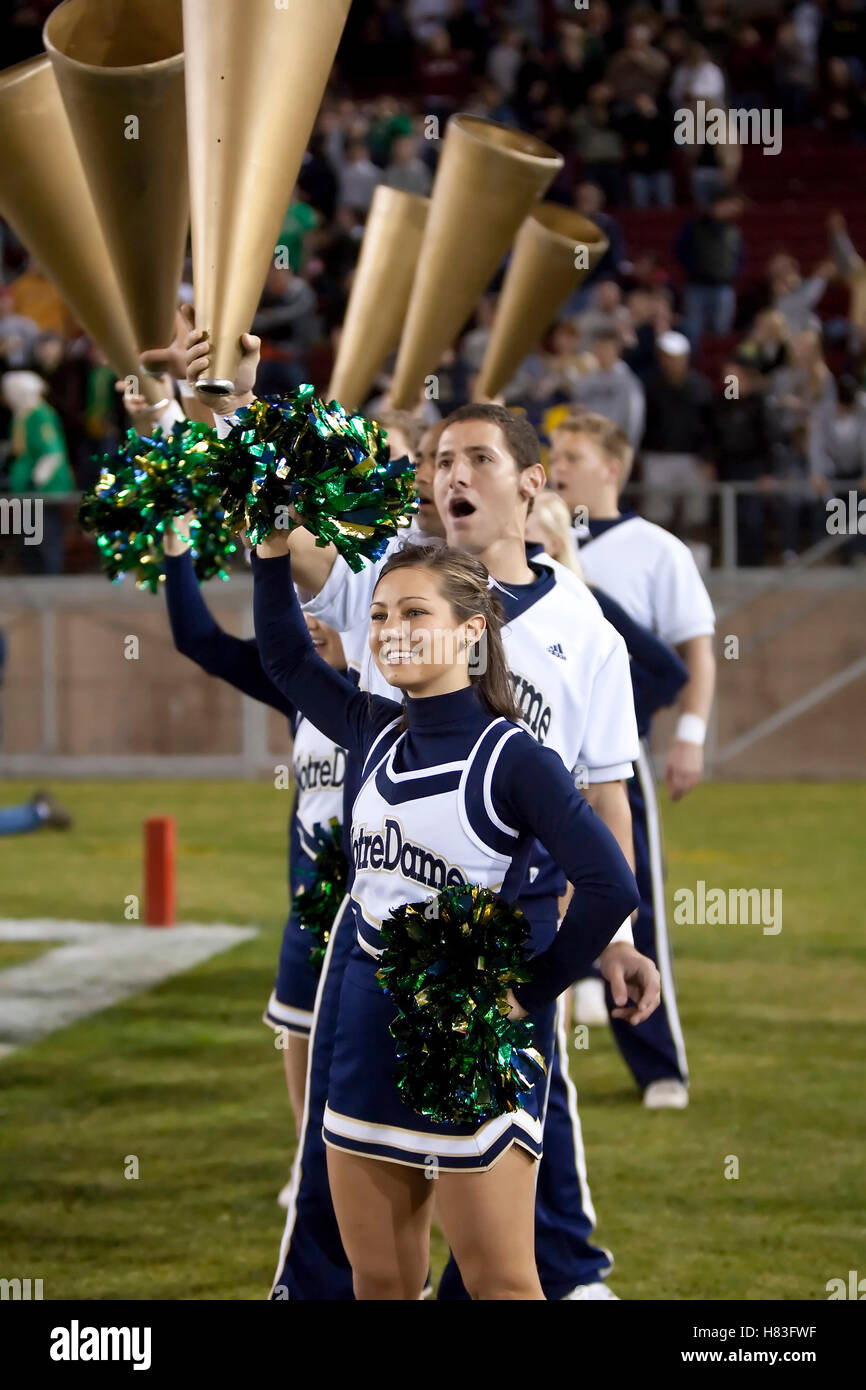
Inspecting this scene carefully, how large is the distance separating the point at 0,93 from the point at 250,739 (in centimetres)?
1044

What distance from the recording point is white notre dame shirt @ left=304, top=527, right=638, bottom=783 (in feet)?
10.5

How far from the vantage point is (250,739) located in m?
13.4

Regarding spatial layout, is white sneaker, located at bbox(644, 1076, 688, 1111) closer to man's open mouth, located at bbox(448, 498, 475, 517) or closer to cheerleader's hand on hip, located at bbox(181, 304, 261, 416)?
man's open mouth, located at bbox(448, 498, 475, 517)

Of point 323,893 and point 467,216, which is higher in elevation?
point 467,216

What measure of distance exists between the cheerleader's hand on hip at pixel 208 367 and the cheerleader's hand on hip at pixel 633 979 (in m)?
1.03

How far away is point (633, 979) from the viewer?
111 inches

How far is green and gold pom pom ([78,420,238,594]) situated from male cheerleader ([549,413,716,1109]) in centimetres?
188

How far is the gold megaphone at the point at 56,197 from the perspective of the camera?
10.2 ft

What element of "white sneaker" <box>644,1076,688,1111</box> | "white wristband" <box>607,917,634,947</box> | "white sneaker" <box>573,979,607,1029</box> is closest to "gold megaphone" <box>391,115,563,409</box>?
"white wristband" <box>607,917,634,947</box>

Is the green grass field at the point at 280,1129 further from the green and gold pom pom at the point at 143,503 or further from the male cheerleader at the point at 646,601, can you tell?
the green and gold pom pom at the point at 143,503

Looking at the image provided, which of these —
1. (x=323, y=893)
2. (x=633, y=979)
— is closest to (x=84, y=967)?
(x=323, y=893)

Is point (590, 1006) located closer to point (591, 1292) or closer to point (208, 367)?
point (591, 1292)

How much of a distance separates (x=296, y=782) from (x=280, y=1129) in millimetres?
1509

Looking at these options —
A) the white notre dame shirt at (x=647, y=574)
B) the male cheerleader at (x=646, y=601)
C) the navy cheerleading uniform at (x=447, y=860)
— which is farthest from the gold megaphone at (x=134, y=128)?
the white notre dame shirt at (x=647, y=574)
